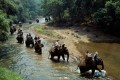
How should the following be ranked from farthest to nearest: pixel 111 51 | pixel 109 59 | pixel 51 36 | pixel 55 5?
1. pixel 55 5
2. pixel 51 36
3. pixel 111 51
4. pixel 109 59

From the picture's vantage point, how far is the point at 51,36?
45.9 metres

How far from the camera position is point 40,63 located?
25.8 metres

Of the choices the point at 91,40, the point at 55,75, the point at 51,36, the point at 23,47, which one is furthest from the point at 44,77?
the point at 51,36

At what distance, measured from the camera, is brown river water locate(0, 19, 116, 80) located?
21.9 m

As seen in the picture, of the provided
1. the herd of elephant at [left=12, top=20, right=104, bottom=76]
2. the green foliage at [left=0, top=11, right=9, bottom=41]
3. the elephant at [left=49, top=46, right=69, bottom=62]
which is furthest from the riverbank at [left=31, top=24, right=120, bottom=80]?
the green foliage at [left=0, top=11, right=9, bottom=41]

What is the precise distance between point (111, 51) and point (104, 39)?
9096 mm

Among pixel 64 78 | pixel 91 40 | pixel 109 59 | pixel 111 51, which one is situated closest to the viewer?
pixel 64 78

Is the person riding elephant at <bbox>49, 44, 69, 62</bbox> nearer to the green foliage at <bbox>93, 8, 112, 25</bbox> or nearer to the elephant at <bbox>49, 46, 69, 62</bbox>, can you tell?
the elephant at <bbox>49, 46, 69, 62</bbox>

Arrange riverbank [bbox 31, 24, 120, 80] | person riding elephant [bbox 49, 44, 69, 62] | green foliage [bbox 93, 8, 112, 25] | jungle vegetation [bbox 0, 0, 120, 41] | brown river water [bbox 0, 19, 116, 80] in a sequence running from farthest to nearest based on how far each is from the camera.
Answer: green foliage [bbox 93, 8, 112, 25], jungle vegetation [bbox 0, 0, 120, 41], riverbank [bbox 31, 24, 120, 80], person riding elephant [bbox 49, 44, 69, 62], brown river water [bbox 0, 19, 116, 80]

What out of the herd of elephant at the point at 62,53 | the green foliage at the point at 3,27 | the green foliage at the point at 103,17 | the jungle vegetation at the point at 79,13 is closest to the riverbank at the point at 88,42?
the herd of elephant at the point at 62,53

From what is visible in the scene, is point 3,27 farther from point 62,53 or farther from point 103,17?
point 103,17

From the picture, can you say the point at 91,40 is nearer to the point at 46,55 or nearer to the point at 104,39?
the point at 104,39

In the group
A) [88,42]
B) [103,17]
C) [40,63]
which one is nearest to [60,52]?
[40,63]

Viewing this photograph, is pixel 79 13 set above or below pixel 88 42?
above
